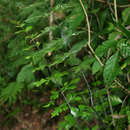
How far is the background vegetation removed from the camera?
3.41 ft

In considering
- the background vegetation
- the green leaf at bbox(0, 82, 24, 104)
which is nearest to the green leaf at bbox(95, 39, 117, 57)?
the background vegetation

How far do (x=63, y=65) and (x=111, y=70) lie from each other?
3.38ft

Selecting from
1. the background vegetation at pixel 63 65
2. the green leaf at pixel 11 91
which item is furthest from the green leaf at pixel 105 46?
the green leaf at pixel 11 91

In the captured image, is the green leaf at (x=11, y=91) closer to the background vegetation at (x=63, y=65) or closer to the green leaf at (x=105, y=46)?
the background vegetation at (x=63, y=65)

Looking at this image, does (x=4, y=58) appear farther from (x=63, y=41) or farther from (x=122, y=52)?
(x=122, y=52)

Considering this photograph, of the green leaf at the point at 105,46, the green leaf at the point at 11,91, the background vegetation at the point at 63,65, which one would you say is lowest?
the green leaf at the point at 11,91

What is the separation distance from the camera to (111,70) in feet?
2.77

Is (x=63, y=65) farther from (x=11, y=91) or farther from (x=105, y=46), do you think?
(x=105, y=46)

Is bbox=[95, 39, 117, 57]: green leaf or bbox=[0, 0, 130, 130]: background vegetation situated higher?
bbox=[95, 39, 117, 57]: green leaf

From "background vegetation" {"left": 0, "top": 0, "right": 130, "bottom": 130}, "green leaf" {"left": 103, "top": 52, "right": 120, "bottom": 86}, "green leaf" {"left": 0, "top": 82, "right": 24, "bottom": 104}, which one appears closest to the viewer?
"green leaf" {"left": 103, "top": 52, "right": 120, "bottom": 86}

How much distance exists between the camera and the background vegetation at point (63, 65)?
1.04 meters

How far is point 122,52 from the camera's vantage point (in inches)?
34.2

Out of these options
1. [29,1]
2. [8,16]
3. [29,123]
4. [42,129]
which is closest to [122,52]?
[29,1]

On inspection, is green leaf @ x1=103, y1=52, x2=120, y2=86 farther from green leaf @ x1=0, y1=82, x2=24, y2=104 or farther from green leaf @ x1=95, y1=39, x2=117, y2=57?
green leaf @ x1=0, y1=82, x2=24, y2=104
